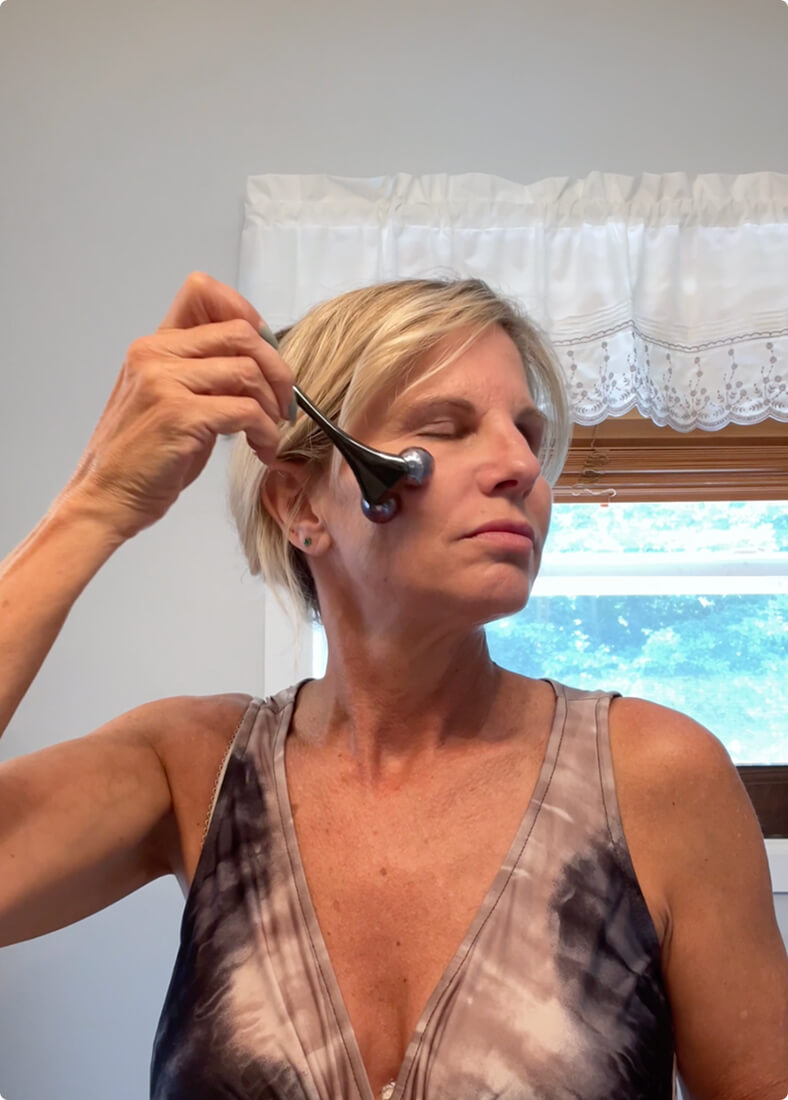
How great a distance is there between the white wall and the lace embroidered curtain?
115mm

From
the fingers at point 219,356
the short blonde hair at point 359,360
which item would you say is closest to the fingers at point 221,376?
the fingers at point 219,356

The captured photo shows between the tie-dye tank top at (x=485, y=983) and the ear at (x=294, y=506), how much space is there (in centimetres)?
27

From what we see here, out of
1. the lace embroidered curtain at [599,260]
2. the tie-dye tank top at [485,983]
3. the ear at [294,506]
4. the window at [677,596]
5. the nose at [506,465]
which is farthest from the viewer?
the window at [677,596]

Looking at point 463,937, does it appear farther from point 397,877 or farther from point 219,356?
point 219,356

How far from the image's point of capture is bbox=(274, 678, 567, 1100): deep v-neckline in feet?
2.17

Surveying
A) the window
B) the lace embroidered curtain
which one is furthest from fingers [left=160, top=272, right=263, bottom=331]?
the window

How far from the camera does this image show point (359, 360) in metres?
0.82

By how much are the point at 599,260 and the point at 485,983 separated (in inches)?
52.1

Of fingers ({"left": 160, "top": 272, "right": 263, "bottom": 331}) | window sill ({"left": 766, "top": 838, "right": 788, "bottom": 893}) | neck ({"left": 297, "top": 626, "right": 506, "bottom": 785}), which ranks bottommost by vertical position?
window sill ({"left": 766, "top": 838, "right": 788, "bottom": 893})

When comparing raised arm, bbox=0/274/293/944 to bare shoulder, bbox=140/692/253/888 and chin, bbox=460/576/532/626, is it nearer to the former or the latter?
bare shoulder, bbox=140/692/253/888

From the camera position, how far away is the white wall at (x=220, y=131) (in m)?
1.64

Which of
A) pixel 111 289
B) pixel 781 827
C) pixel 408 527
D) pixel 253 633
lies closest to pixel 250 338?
pixel 408 527

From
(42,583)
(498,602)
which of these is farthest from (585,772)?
(42,583)

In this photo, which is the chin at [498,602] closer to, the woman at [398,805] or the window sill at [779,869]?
the woman at [398,805]
